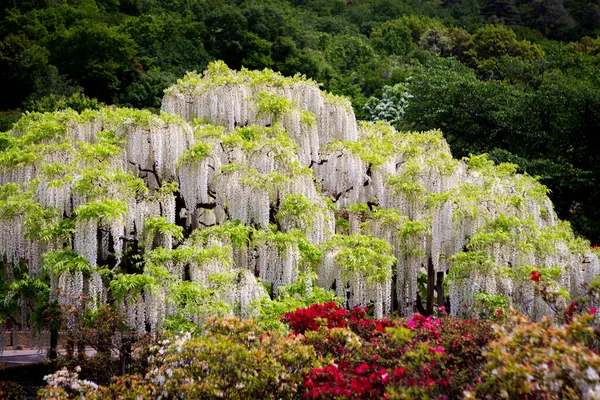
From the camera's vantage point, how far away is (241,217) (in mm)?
11906

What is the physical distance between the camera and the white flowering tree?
1051cm

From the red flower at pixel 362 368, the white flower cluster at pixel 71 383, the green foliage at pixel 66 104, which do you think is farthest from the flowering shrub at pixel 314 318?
the green foliage at pixel 66 104

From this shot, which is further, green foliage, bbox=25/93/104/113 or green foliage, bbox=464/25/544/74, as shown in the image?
green foliage, bbox=464/25/544/74

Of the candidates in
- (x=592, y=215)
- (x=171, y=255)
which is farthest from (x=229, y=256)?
(x=592, y=215)

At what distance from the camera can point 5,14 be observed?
1617 inches

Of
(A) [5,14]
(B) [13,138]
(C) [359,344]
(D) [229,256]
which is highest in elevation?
(A) [5,14]

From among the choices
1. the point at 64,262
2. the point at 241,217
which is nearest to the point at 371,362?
the point at 241,217

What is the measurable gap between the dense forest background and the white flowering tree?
23.5 ft

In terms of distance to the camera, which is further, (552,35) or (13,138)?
(552,35)

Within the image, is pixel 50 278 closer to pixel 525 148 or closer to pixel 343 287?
pixel 343 287

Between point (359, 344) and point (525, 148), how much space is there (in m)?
17.9

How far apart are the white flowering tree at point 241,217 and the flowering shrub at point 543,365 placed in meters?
4.88

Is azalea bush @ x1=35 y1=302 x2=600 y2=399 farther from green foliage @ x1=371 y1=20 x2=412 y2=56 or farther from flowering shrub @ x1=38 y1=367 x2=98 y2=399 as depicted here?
green foliage @ x1=371 y1=20 x2=412 y2=56

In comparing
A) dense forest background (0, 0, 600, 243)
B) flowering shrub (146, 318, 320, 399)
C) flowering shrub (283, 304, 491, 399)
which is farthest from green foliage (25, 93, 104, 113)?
flowering shrub (146, 318, 320, 399)
